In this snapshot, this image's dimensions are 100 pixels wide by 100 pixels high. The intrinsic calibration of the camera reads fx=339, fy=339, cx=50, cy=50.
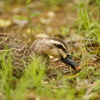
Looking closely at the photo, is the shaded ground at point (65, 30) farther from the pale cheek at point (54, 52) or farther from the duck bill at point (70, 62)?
the pale cheek at point (54, 52)

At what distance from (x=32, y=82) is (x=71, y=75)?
30.9 inches

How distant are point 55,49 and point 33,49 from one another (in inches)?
13.3

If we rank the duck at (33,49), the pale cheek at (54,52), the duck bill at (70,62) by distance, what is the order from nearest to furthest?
the duck at (33,49)
the duck bill at (70,62)
the pale cheek at (54,52)

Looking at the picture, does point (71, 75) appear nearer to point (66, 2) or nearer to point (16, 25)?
point (16, 25)

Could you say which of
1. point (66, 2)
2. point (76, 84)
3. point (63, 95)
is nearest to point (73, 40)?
point (76, 84)

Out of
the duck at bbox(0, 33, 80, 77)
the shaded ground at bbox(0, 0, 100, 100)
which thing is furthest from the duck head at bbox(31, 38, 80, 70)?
the shaded ground at bbox(0, 0, 100, 100)

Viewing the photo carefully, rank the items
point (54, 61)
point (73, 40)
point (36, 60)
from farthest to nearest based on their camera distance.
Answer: point (73, 40) < point (54, 61) < point (36, 60)

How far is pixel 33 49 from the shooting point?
494cm

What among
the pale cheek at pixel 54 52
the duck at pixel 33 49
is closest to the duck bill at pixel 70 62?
the duck at pixel 33 49

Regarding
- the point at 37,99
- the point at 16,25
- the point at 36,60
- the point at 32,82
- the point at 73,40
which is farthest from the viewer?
the point at 16,25

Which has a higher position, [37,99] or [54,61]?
[54,61]

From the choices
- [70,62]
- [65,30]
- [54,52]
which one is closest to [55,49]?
[54,52]

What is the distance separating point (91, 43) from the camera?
5.52 m

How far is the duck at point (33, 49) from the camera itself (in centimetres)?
444
